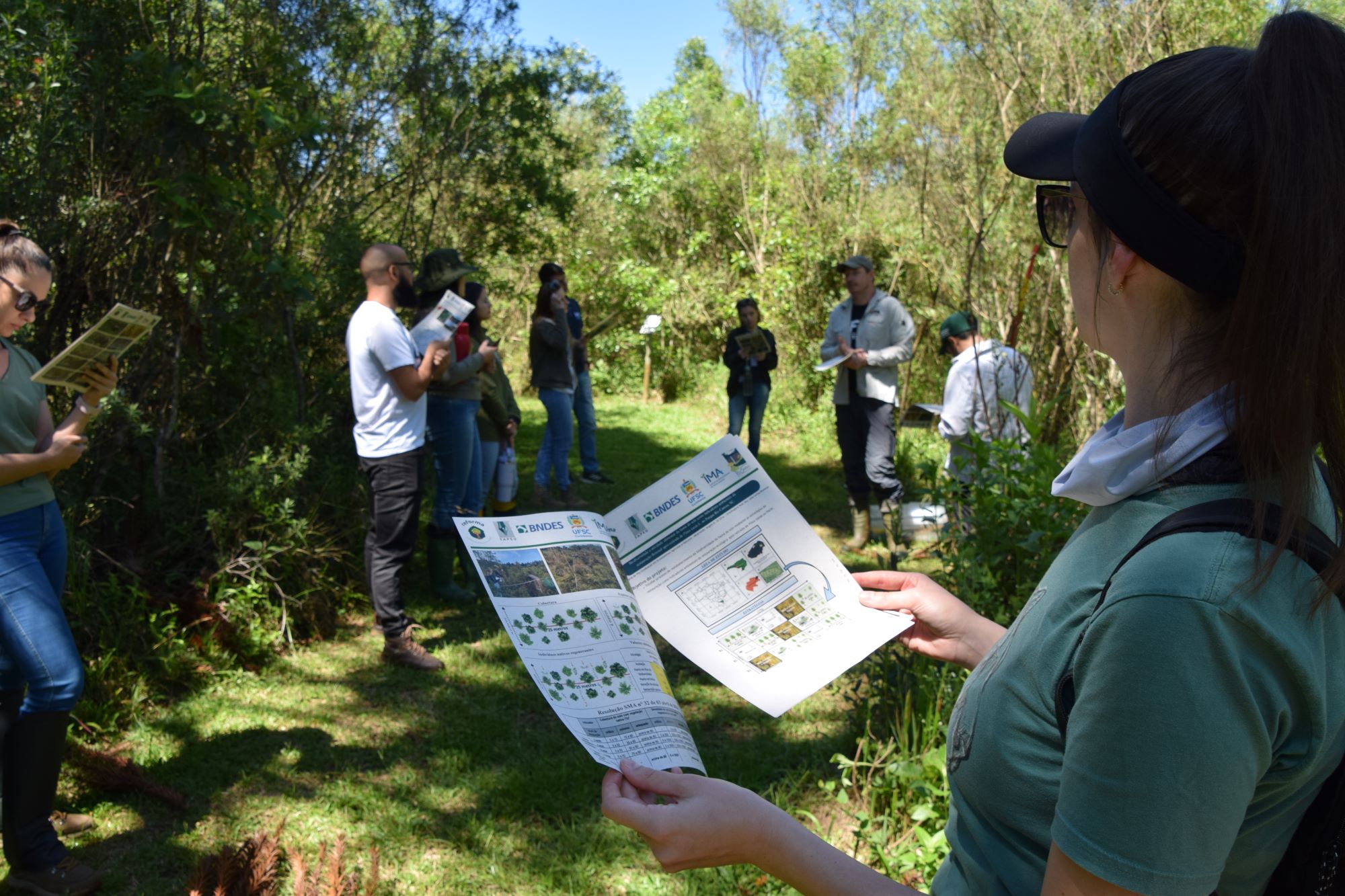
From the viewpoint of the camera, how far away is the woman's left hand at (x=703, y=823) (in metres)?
1.08

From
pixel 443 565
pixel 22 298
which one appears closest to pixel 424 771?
pixel 443 565

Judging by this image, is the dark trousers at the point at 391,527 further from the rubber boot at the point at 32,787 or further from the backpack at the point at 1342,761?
the backpack at the point at 1342,761

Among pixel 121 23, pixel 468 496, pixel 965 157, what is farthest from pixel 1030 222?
pixel 121 23

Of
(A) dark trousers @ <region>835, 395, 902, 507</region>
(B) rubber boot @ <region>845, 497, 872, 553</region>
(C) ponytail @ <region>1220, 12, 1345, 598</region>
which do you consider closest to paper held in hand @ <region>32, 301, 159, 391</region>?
(C) ponytail @ <region>1220, 12, 1345, 598</region>

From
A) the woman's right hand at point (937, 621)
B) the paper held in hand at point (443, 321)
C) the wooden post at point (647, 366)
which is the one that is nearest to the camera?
the woman's right hand at point (937, 621)

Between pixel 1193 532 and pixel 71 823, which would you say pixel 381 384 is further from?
pixel 1193 532

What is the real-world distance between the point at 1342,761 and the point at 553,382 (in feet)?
24.9

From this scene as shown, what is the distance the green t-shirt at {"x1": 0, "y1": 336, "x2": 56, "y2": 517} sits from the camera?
2922 mm

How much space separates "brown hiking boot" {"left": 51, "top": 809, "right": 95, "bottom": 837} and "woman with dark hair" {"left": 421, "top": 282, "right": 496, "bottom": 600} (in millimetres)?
2458

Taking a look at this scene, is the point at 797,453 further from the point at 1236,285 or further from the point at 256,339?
the point at 1236,285

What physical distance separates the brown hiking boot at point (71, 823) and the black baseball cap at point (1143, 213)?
3.78 metres

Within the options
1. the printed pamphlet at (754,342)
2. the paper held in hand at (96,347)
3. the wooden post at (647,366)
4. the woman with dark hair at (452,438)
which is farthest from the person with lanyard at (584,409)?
the wooden post at (647,366)

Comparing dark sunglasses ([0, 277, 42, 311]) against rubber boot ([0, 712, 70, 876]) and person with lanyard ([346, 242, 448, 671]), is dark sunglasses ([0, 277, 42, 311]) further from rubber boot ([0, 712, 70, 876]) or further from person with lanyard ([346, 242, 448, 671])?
person with lanyard ([346, 242, 448, 671])

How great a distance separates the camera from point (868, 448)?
7.09 metres
